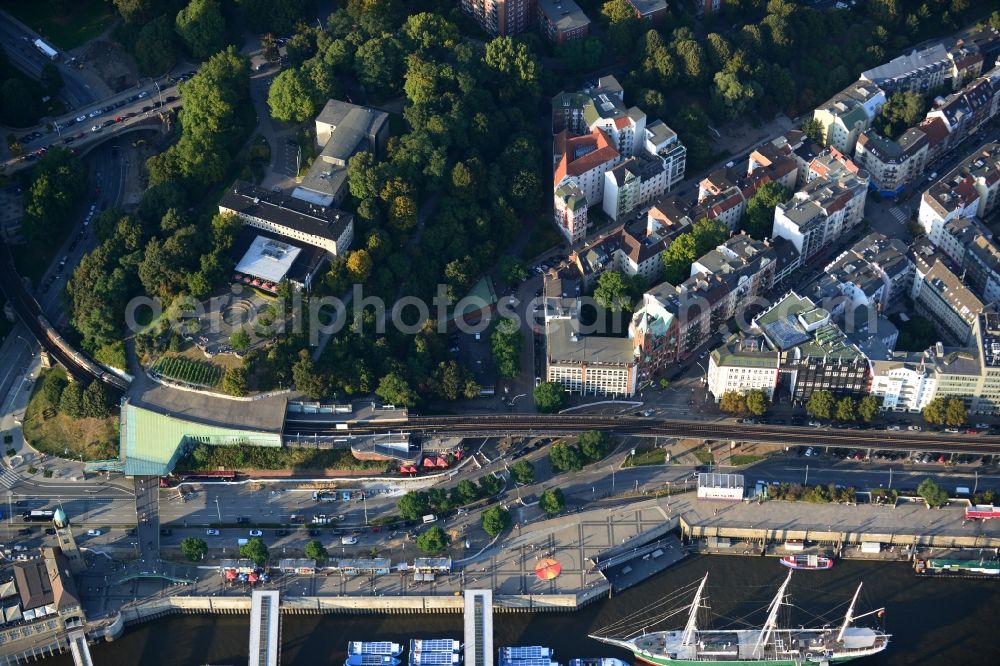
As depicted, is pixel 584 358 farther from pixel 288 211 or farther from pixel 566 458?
pixel 288 211

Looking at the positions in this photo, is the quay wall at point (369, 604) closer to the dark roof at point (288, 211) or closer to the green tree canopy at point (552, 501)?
the green tree canopy at point (552, 501)

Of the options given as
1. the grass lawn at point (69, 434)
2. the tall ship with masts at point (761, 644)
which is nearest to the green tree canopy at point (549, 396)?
the tall ship with masts at point (761, 644)

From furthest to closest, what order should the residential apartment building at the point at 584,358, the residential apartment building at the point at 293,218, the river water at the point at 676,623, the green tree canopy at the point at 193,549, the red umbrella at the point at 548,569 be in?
the residential apartment building at the point at 293,218, the residential apartment building at the point at 584,358, the green tree canopy at the point at 193,549, the red umbrella at the point at 548,569, the river water at the point at 676,623

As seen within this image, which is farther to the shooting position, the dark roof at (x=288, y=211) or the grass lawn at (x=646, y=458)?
the dark roof at (x=288, y=211)

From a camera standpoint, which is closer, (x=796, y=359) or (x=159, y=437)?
(x=159, y=437)

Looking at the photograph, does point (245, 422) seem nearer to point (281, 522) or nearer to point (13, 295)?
point (281, 522)

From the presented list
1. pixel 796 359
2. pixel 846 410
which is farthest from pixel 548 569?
pixel 846 410

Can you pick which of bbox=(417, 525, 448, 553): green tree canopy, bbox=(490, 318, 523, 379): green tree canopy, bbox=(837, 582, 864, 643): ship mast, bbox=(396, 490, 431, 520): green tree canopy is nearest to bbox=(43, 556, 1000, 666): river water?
bbox=(837, 582, 864, 643): ship mast
